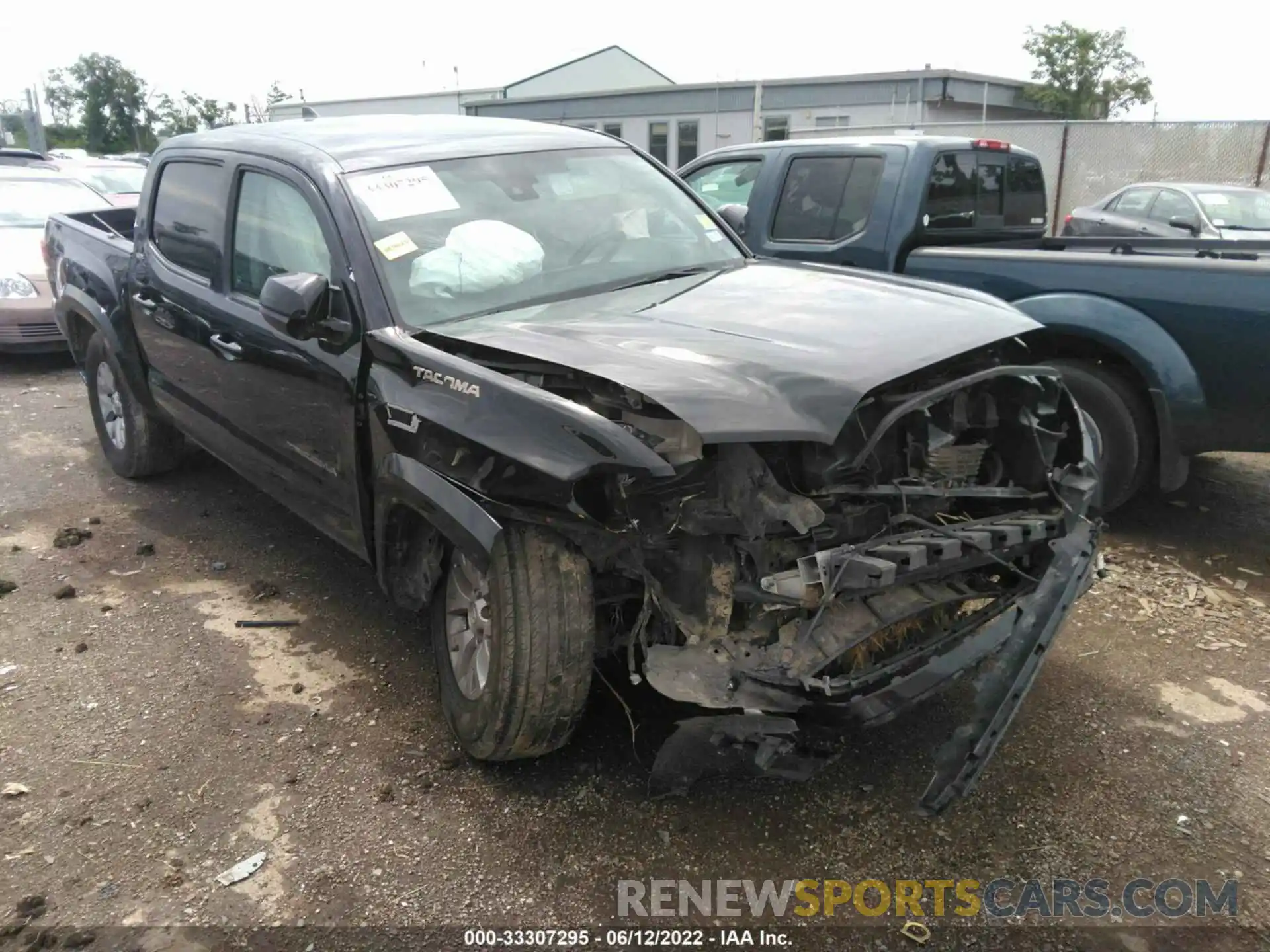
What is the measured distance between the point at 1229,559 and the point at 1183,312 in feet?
4.06

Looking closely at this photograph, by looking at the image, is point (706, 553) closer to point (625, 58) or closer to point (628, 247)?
point (628, 247)

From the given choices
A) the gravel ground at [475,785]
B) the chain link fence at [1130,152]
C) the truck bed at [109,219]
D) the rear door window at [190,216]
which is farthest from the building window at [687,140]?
the gravel ground at [475,785]

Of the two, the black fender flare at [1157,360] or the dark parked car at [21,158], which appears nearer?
the black fender flare at [1157,360]

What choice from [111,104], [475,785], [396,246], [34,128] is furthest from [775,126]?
[111,104]

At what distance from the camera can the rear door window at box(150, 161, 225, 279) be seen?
407cm

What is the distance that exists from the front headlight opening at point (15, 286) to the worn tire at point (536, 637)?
7647mm

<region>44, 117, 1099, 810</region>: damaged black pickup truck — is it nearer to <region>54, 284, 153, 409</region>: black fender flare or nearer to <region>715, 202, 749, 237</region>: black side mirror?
<region>715, 202, 749, 237</region>: black side mirror

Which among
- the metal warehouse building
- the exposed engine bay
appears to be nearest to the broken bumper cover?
the exposed engine bay

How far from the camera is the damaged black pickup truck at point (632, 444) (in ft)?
8.01

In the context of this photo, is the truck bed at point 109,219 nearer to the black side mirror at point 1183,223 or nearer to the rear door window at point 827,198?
the rear door window at point 827,198

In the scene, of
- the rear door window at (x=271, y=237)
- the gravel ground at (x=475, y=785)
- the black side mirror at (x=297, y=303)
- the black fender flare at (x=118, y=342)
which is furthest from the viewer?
the black fender flare at (x=118, y=342)

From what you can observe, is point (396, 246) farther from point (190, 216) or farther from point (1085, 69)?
point (1085, 69)

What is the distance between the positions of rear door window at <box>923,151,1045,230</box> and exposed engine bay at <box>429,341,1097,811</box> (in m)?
3.00

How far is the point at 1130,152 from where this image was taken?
14992 mm
